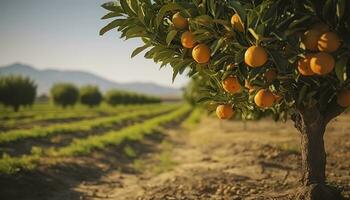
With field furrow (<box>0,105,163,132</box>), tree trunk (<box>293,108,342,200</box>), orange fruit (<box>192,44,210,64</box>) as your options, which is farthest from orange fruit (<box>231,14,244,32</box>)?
field furrow (<box>0,105,163,132</box>)

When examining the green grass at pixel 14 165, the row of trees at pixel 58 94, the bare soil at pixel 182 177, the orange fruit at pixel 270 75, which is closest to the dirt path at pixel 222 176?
the bare soil at pixel 182 177

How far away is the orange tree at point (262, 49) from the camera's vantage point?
3.20 meters

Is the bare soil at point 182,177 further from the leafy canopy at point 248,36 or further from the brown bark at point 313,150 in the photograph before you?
the leafy canopy at point 248,36

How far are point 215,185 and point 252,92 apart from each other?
12.2 feet

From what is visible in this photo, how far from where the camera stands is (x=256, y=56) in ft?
10.5

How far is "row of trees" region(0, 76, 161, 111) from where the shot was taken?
44906 millimetres

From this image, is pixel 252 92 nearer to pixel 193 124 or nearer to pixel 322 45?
pixel 322 45

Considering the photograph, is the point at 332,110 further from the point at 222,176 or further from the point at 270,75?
the point at 222,176

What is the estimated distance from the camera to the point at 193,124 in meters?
29.2

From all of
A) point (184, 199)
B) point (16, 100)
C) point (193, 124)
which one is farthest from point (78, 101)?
point (184, 199)

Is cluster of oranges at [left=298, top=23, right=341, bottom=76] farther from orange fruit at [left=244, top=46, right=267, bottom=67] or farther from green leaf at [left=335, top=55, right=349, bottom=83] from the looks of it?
orange fruit at [left=244, top=46, right=267, bottom=67]

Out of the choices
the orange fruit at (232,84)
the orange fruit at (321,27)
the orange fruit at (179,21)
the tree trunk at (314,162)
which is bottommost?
the tree trunk at (314,162)

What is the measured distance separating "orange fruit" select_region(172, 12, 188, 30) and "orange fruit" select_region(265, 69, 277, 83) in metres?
0.98

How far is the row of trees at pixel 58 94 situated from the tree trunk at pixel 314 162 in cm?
4487
